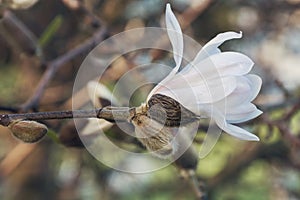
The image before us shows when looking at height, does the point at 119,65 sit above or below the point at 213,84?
below

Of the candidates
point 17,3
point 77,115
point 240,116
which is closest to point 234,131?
point 240,116

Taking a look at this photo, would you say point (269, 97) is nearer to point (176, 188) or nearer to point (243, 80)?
point (176, 188)

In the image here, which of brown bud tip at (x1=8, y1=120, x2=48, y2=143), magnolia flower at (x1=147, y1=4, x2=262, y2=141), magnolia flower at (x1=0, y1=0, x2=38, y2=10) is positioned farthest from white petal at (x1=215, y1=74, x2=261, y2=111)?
magnolia flower at (x1=0, y1=0, x2=38, y2=10)

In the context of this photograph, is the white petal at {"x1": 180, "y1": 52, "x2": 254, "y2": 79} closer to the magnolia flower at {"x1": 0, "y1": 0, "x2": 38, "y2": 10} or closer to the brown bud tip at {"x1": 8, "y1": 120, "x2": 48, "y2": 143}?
the brown bud tip at {"x1": 8, "y1": 120, "x2": 48, "y2": 143}

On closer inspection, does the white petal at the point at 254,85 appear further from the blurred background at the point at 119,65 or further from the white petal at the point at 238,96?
the blurred background at the point at 119,65

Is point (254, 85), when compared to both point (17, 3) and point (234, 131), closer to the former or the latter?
point (234, 131)
